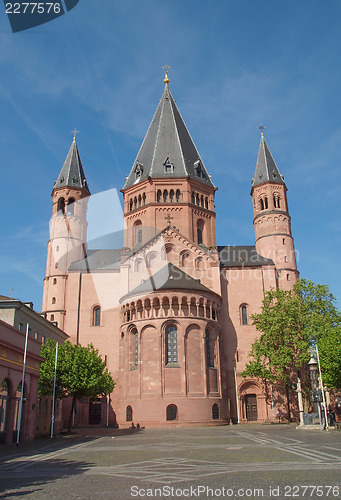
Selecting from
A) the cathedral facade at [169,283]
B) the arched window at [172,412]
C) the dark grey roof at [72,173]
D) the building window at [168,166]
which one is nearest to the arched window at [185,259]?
the cathedral facade at [169,283]

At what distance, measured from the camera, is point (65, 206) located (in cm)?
6003

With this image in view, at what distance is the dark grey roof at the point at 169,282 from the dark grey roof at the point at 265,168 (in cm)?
2069

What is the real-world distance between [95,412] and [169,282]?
17554 mm

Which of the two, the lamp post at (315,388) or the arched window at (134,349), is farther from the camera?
the arched window at (134,349)

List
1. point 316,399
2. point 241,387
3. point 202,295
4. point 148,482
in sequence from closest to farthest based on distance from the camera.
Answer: point 148,482 → point 316,399 → point 202,295 → point 241,387

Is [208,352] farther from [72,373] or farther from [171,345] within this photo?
[72,373]

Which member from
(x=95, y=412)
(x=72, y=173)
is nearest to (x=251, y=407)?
(x=95, y=412)

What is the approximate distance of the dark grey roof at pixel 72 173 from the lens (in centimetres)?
6141

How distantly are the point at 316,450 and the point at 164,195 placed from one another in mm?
43731

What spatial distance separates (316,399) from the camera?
32.5 meters

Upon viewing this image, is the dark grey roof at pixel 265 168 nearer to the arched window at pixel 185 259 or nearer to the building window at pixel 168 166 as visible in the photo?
the building window at pixel 168 166

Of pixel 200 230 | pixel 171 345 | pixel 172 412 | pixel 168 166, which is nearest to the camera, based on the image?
pixel 172 412

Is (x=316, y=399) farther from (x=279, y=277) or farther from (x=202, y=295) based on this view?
(x=279, y=277)

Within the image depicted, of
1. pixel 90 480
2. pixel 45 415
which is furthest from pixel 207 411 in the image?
pixel 90 480
